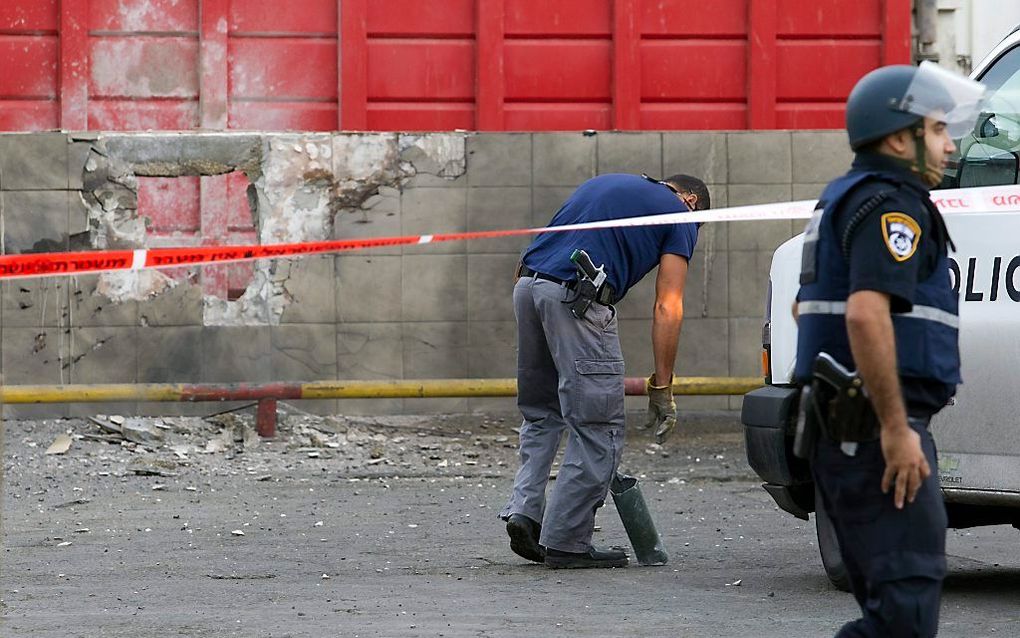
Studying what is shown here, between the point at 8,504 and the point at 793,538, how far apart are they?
4.05m

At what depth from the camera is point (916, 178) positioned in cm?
361

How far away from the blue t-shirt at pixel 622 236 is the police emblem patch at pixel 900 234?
3058mm

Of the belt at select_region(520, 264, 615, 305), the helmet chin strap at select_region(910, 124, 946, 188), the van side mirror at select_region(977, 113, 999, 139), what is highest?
the van side mirror at select_region(977, 113, 999, 139)

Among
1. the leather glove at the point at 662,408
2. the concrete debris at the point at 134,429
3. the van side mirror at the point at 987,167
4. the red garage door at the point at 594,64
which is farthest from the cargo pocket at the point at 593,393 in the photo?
the red garage door at the point at 594,64

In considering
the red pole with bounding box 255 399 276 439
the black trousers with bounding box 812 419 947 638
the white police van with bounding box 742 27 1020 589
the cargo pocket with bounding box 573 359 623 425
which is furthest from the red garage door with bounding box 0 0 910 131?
the black trousers with bounding box 812 419 947 638

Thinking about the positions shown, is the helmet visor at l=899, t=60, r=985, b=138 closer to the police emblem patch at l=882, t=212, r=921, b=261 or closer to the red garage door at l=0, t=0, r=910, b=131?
the police emblem patch at l=882, t=212, r=921, b=261

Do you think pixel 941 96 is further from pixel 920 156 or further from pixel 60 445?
pixel 60 445

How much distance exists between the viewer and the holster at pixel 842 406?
137 inches

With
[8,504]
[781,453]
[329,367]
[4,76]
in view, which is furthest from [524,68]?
[781,453]

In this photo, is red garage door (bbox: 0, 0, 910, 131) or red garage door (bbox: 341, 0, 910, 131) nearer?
red garage door (bbox: 0, 0, 910, 131)

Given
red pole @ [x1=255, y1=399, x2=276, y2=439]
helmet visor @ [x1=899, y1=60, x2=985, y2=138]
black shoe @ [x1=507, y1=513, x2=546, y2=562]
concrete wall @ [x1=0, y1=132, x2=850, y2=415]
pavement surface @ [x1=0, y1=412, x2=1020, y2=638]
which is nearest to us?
helmet visor @ [x1=899, y1=60, x2=985, y2=138]

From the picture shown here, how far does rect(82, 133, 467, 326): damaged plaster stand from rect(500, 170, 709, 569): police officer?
5082 mm

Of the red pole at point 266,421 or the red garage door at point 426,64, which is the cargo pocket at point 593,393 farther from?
the red garage door at point 426,64

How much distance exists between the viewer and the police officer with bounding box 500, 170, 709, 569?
6547 mm
